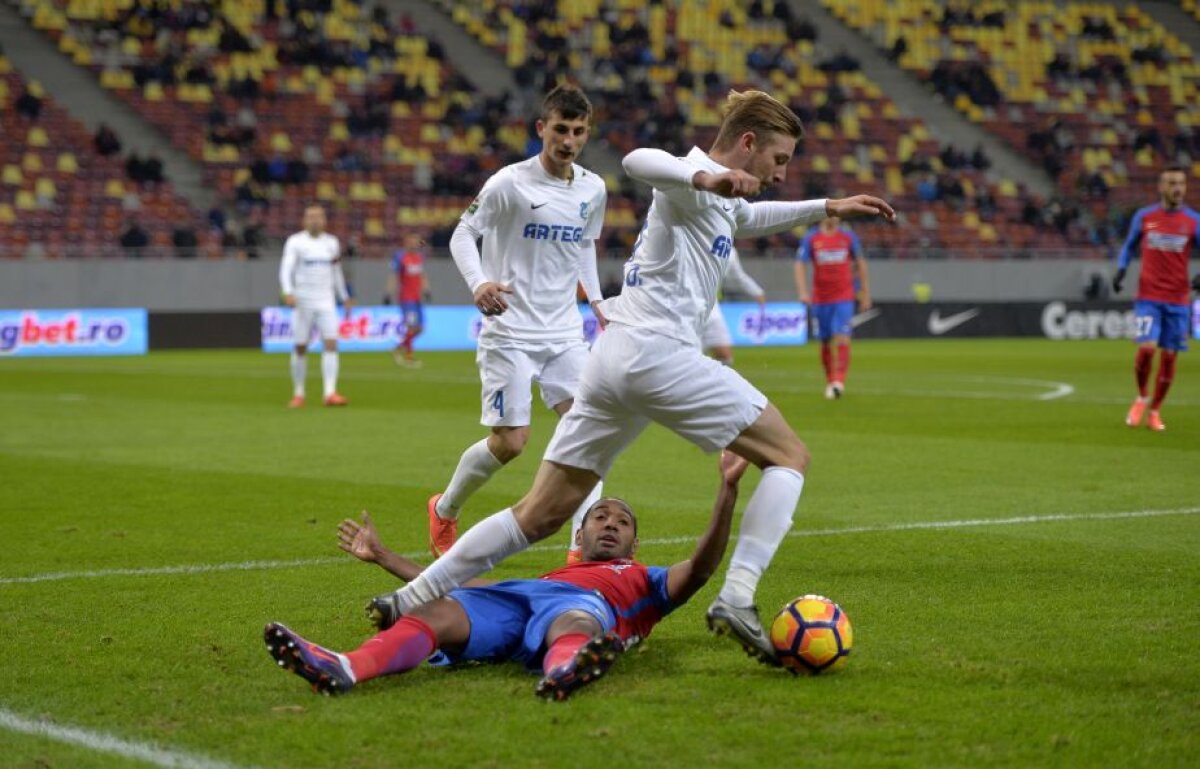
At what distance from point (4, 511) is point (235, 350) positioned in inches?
915

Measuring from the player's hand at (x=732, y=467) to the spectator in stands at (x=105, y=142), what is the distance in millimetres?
30662

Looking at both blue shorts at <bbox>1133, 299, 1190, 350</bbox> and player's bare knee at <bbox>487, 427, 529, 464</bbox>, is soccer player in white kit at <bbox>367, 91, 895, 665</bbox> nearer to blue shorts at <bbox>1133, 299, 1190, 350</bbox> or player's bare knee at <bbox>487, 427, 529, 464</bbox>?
player's bare knee at <bbox>487, 427, 529, 464</bbox>

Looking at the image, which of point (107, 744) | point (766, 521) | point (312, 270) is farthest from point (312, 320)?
point (107, 744)

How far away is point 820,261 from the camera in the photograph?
67.2 ft

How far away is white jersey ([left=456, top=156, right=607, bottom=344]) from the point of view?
8109 mm

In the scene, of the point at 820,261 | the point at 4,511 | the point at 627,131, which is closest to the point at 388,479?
the point at 4,511

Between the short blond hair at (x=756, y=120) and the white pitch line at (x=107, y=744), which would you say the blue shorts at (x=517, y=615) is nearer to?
the white pitch line at (x=107, y=744)

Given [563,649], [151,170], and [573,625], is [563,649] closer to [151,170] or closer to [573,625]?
[573,625]

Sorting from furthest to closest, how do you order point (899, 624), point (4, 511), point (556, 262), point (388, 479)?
1. point (388, 479)
2. point (4, 511)
3. point (556, 262)
4. point (899, 624)

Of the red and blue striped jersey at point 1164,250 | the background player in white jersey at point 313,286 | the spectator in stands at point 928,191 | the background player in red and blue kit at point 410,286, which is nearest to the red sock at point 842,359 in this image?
the red and blue striped jersey at point 1164,250

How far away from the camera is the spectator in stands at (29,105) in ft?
112

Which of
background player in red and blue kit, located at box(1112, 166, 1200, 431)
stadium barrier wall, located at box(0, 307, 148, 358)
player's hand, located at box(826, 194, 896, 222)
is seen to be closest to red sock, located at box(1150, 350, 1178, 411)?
background player in red and blue kit, located at box(1112, 166, 1200, 431)

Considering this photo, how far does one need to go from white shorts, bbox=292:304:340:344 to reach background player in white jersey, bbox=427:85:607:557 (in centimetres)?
1118

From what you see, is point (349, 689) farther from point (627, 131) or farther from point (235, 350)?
point (627, 131)
